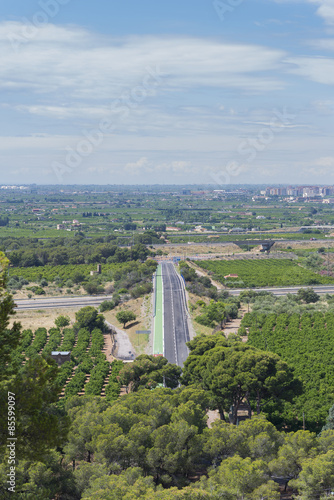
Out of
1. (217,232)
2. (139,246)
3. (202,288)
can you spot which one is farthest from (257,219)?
(202,288)

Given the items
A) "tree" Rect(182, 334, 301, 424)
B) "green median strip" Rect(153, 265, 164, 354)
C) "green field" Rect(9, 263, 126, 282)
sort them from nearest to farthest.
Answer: "tree" Rect(182, 334, 301, 424) < "green median strip" Rect(153, 265, 164, 354) < "green field" Rect(9, 263, 126, 282)

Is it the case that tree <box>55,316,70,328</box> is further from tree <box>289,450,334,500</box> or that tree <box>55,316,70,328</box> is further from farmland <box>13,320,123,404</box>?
→ tree <box>289,450,334,500</box>

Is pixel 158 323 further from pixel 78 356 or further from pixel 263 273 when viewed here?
pixel 263 273

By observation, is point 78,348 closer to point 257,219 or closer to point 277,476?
point 277,476

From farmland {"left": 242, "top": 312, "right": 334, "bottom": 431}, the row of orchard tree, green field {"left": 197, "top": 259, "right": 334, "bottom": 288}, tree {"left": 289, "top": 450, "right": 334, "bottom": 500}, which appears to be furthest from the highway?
tree {"left": 289, "top": 450, "right": 334, "bottom": 500}

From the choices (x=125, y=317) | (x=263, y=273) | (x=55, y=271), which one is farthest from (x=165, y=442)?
(x=55, y=271)
